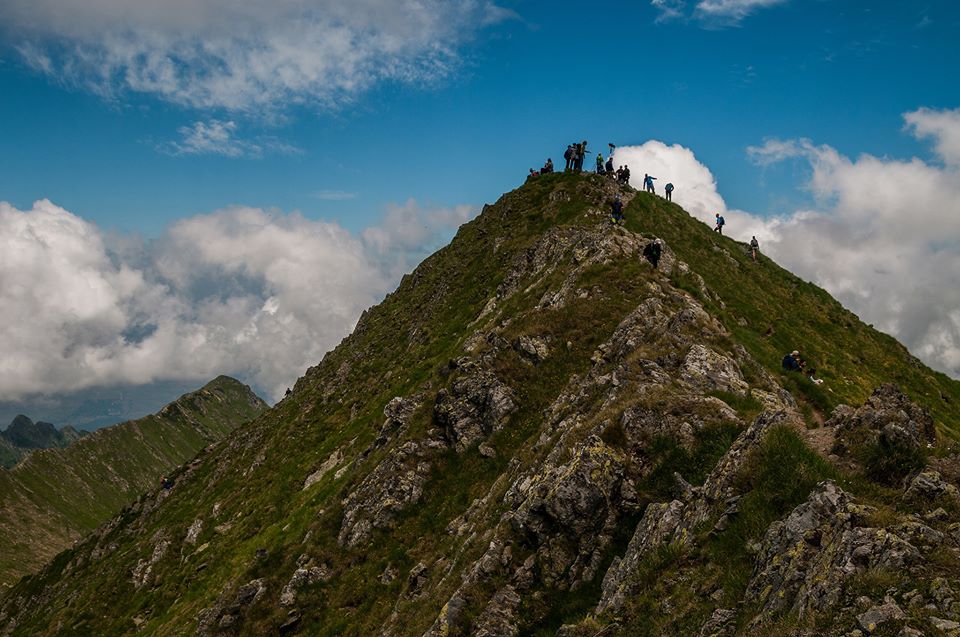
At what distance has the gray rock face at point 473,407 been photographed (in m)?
36.0

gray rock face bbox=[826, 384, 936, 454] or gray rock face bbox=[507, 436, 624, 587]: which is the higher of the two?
gray rock face bbox=[826, 384, 936, 454]

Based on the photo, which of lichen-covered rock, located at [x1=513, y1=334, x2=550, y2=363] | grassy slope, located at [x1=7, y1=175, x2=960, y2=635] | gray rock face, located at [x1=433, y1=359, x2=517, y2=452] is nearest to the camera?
grassy slope, located at [x1=7, y1=175, x2=960, y2=635]

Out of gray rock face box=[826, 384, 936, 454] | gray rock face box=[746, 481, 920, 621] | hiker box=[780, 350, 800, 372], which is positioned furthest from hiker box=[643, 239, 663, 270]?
gray rock face box=[746, 481, 920, 621]

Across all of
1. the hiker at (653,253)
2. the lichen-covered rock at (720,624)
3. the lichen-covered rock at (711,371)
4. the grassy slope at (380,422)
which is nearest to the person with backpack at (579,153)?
the grassy slope at (380,422)

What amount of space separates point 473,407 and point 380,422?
17.0 metres

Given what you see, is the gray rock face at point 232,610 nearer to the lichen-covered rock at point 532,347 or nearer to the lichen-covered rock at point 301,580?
the lichen-covered rock at point 301,580

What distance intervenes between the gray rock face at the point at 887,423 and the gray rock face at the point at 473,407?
19934 mm

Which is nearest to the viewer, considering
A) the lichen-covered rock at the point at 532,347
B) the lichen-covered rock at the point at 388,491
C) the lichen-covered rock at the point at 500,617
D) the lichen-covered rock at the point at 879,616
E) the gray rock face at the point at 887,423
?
the lichen-covered rock at the point at 879,616

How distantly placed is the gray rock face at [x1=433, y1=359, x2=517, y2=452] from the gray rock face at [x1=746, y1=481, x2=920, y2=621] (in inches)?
881

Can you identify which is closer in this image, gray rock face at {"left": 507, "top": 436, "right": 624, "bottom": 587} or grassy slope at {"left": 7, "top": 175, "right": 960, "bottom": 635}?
gray rock face at {"left": 507, "top": 436, "right": 624, "bottom": 587}

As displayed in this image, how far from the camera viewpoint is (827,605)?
441 inches

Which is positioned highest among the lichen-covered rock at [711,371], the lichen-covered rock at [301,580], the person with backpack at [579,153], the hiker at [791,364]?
the person with backpack at [579,153]

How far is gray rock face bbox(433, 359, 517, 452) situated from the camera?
36000 mm

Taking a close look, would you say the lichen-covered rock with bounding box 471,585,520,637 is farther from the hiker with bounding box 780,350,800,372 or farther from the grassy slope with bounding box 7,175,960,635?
the hiker with bounding box 780,350,800,372
